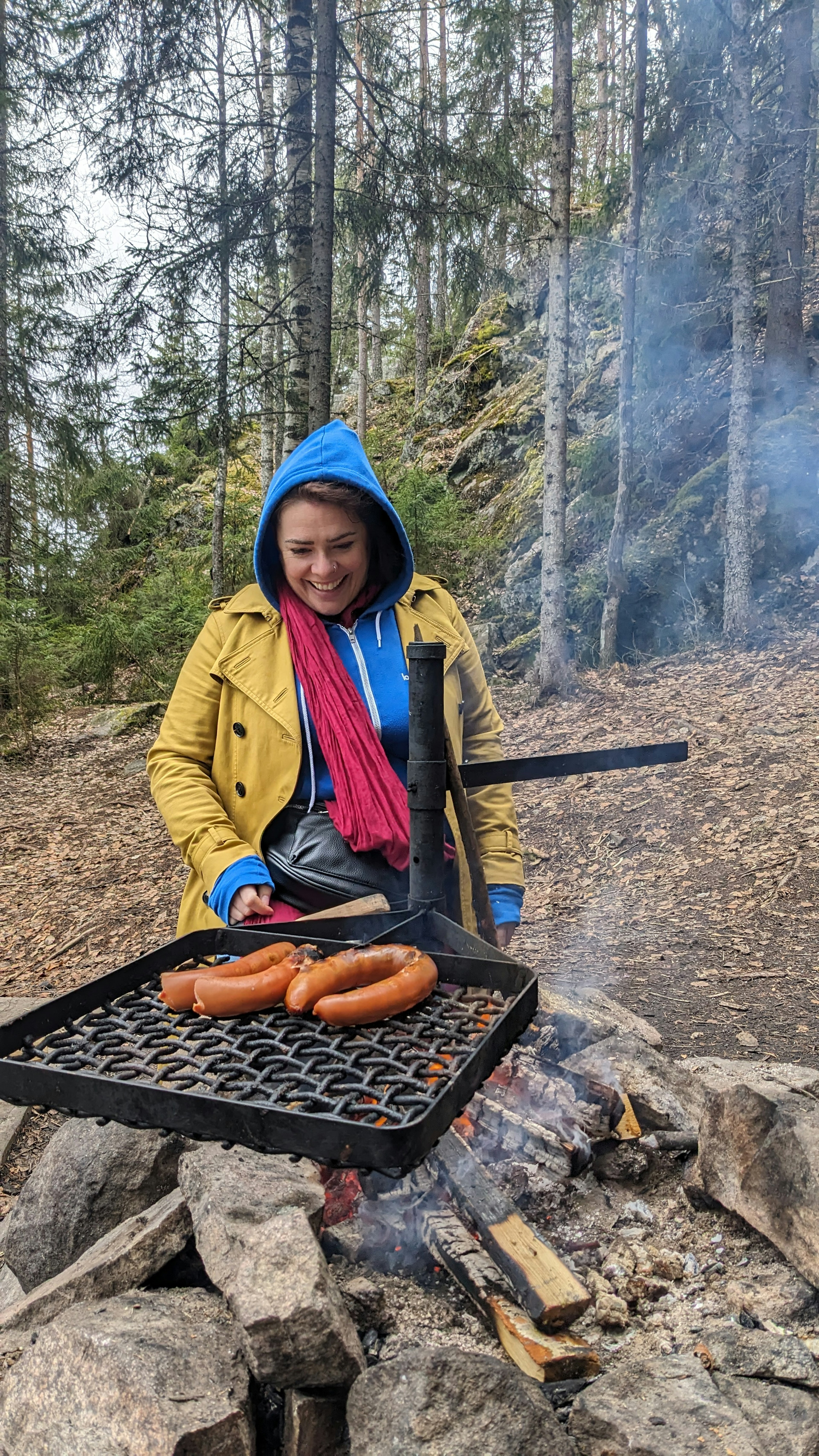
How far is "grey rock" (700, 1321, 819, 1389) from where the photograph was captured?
1651mm

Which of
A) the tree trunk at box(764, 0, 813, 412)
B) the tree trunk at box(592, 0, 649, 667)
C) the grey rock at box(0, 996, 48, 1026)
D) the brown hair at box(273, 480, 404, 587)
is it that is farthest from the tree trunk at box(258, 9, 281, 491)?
the tree trunk at box(764, 0, 813, 412)

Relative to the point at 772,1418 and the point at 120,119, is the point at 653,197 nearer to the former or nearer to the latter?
the point at 120,119

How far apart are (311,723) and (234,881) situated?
50cm

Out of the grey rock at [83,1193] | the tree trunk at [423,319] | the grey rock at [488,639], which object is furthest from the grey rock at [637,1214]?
the tree trunk at [423,319]

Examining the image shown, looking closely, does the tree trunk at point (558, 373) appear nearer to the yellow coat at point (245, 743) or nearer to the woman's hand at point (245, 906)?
the yellow coat at point (245, 743)

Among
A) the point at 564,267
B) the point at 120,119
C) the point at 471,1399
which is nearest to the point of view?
the point at 471,1399

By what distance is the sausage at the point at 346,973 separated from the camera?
160 centimetres

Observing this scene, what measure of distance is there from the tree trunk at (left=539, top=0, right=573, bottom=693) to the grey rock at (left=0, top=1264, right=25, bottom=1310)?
7.83 m

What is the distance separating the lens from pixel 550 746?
26.3 ft

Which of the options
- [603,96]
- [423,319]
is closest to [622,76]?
[603,96]

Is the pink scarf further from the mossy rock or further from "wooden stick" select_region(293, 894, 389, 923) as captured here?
the mossy rock

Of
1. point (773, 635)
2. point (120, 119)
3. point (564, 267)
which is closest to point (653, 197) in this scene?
point (564, 267)

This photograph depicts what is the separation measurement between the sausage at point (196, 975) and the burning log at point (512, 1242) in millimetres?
519

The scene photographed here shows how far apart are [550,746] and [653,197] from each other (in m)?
9.39
